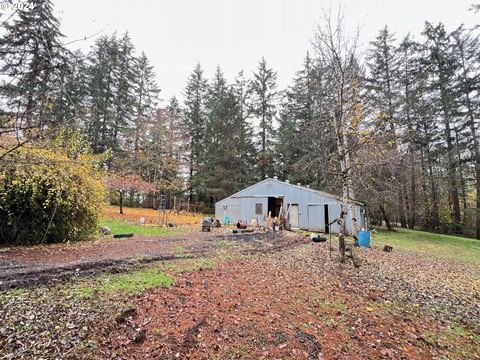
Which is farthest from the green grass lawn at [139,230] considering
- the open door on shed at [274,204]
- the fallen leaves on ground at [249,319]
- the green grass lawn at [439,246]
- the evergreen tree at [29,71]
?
the green grass lawn at [439,246]

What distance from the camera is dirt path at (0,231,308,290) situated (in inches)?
192

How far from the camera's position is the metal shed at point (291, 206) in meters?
16.6

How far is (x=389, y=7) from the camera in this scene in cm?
871

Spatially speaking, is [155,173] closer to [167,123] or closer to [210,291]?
[167,123]

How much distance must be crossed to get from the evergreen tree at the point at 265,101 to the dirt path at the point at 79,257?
69.9ft

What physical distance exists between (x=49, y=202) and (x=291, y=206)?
14.5 m

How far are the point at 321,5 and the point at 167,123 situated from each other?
66.0 feet

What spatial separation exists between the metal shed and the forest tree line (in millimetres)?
1524

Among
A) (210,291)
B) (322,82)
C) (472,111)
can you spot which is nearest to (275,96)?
(472,111)

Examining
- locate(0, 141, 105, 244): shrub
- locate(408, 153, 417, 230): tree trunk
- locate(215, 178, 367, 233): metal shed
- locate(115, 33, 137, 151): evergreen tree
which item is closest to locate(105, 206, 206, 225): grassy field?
locate(215, 178, 367, 233): metal shed

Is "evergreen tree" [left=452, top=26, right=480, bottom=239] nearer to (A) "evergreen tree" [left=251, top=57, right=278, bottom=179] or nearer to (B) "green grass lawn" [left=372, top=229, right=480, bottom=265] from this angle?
(B) "green grass lawn" [left=372, top=229, right=480, bottom=265]

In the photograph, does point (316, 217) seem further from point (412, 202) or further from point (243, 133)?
point (243, 133)

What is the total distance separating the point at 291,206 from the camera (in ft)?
60.0

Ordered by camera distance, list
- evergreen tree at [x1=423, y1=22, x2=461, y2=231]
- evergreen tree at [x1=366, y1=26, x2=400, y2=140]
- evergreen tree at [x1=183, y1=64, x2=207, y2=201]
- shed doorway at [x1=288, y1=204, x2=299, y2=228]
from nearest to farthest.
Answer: shed doorway at [x1=288, y1=204, x2=299, y2=228], evergreen tree at [x1=423, y1=22, x2=461, y2=231], evergreen tree at [x1=366, y1=26, x2=400, y2=140], evergreen tree at [x1=183, y1=64, x2=207, y2=201]
